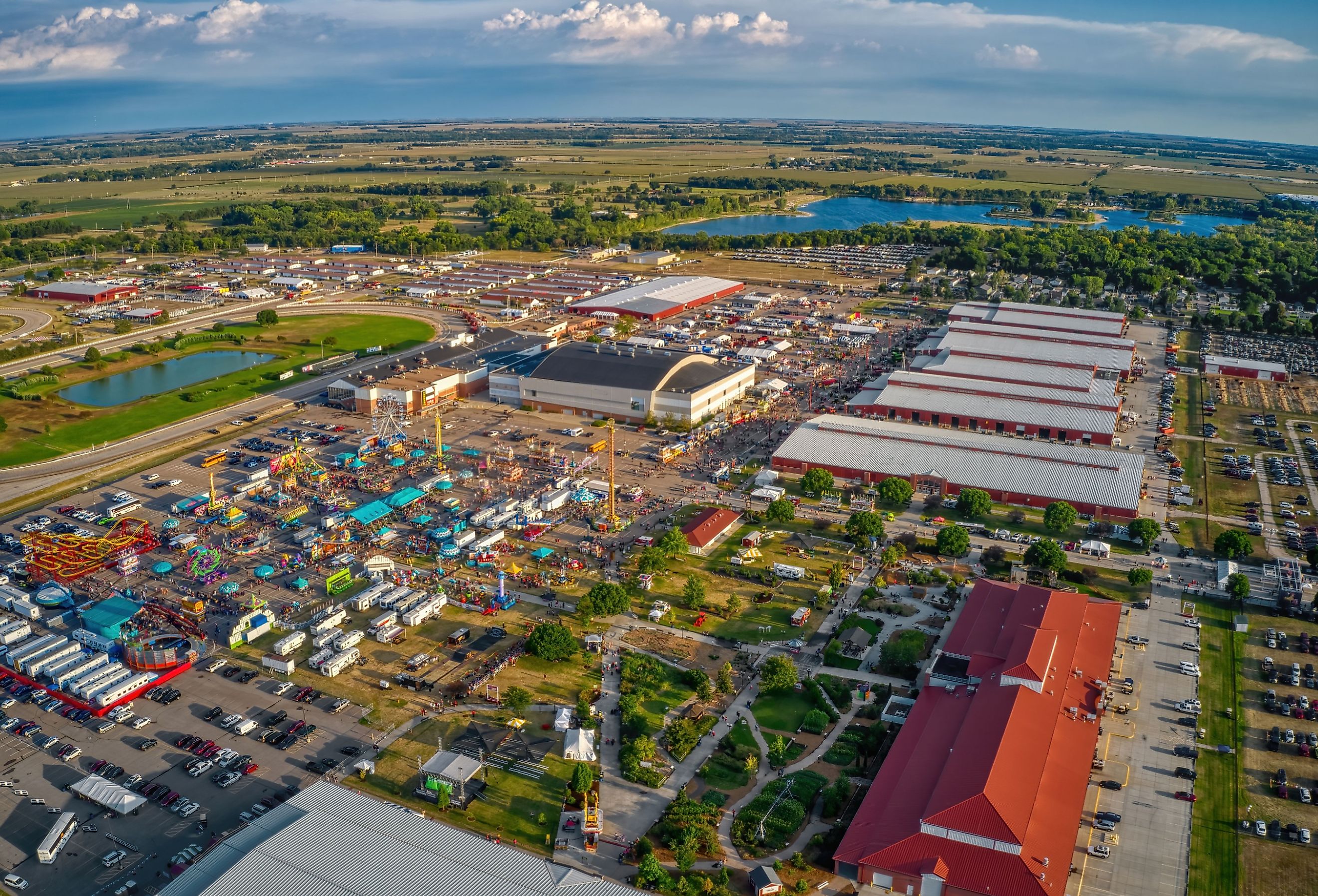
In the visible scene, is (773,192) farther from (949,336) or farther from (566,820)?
(566,820)

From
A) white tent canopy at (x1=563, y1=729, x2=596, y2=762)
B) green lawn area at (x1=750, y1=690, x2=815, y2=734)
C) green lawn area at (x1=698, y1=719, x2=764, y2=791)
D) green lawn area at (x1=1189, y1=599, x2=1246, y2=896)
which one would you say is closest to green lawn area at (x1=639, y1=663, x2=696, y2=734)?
white tent canopy at (x1=563, y1=729, x2=596, y2=762)

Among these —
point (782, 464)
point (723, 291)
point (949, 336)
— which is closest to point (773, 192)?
point (723, 291)

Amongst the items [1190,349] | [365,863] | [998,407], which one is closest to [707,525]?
[365,863]

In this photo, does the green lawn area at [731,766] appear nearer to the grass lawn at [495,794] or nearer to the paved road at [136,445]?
the grass lawn at [495,794]

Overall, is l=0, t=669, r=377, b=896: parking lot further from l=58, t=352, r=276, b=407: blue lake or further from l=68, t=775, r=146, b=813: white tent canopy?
l=58, t=352, r=276, b=407: blue lake

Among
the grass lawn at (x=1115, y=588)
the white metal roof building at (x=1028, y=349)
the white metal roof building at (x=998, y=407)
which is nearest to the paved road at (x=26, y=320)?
the white metal roof building at (x=998, y=407)

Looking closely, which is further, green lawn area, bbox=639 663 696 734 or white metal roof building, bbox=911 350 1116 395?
white metal roof building, bbox=911 350 1116 395
